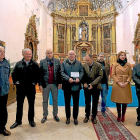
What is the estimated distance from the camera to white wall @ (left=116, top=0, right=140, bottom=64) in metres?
9.89

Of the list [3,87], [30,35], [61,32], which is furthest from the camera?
[61,32]

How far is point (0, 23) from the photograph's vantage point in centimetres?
442

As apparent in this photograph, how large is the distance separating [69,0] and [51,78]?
13566 millimetres

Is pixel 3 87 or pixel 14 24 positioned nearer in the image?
pixel 3 87

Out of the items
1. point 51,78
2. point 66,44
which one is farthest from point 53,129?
point 66,44

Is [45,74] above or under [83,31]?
under

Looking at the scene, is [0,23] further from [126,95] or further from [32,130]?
[126,95]

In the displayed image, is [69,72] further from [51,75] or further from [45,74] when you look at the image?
[45,74]

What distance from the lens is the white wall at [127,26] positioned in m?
9.89

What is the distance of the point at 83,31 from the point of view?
44.8 feet

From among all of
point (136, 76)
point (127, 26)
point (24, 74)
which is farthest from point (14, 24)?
point (127, 26)

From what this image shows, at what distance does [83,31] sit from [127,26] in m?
4.61

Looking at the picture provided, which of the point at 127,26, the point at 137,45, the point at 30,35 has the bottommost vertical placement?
the point at 137,45

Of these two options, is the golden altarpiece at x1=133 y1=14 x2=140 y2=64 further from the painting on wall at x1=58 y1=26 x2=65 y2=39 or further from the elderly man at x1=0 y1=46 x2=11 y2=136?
the elderly man at x1=0 y1=46 x2=11 y2=136
